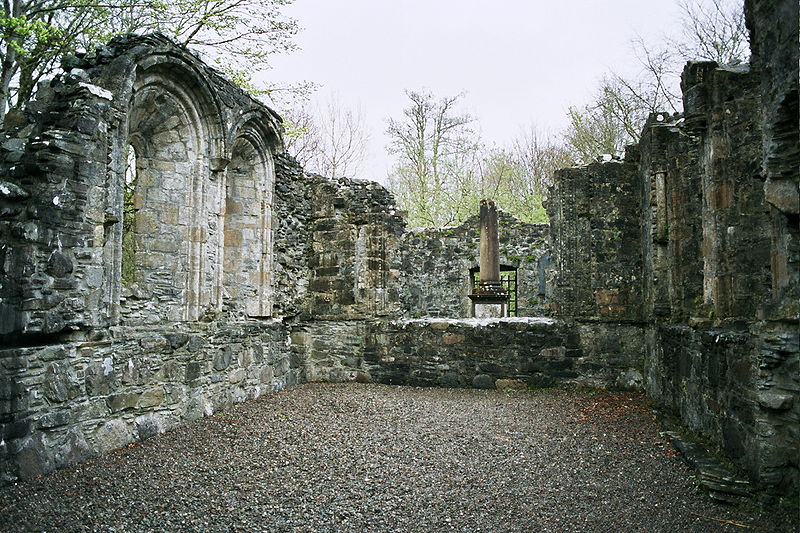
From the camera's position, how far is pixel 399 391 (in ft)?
28.4

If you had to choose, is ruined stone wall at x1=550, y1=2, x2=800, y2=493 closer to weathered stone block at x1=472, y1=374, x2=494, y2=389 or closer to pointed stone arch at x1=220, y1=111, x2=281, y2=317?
weathered stone block at x1=472, y1=374, x2=494, y2=389

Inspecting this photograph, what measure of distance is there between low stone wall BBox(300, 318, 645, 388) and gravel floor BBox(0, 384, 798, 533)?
1675mm

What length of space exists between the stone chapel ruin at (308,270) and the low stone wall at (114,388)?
0.07 feet

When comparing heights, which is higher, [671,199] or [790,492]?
[671,199]

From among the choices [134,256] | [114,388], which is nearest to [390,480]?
[114,388]

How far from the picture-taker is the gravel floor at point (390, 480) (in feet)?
11.8

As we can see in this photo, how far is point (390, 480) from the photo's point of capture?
4500 mm

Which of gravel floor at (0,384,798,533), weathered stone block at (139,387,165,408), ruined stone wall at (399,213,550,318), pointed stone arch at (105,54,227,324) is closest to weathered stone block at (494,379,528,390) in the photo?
gravel floor at (0,384,798,533)

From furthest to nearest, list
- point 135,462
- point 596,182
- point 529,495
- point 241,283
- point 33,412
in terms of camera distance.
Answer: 1. point 596,182
2. point 241,283
3. point 135,462
4. point 33,412
5. point 529,495

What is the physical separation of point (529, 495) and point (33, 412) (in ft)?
13.0

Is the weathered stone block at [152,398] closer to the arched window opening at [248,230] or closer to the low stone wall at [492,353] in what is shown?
the arched window opening at [248,230]

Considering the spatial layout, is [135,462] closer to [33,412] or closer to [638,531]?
[33,412]

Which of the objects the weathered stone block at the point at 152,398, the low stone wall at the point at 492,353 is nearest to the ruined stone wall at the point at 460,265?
→ the low stone wall at the point at 492,353

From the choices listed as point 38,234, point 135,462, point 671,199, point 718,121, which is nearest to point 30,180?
point 38,234
